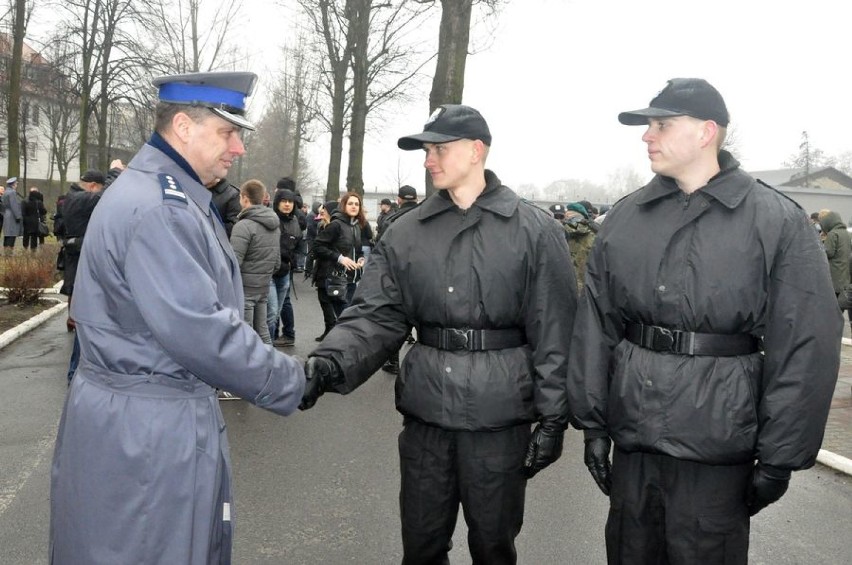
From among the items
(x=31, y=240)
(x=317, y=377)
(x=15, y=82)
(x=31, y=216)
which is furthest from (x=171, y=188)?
(x=15, y=82)

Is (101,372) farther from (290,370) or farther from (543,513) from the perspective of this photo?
(543,513)

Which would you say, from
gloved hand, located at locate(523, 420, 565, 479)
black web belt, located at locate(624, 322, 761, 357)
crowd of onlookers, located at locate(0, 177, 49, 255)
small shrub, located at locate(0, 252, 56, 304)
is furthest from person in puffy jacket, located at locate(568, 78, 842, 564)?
crowd of onlookers, located at locate(0, 177, 49, 255)

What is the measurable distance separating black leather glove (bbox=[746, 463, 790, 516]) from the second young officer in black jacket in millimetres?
700

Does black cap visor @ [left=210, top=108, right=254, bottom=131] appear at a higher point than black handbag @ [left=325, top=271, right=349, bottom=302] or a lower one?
higher

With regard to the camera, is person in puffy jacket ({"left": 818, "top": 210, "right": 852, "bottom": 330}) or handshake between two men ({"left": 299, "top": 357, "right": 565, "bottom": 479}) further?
person in puffy jacket ({"left": 818, "top": 210, "right": 852, "bottom": 330})

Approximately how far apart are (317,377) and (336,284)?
6.03 meters

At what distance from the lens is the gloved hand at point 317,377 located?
9.67 feet

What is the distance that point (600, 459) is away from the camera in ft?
9.50

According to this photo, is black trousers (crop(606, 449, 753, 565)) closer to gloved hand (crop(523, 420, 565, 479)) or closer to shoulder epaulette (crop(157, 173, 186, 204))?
gloved hand (crop(523, 420, 565, 479))

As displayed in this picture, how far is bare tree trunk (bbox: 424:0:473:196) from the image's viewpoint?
39.1 ft

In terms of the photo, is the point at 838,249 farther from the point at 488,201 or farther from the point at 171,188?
the point at 171,188

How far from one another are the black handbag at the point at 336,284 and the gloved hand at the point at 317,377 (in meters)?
5.91

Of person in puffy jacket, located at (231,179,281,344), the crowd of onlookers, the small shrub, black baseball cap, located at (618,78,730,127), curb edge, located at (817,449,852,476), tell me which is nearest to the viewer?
black baseball cap, located at (618,78,730,127)

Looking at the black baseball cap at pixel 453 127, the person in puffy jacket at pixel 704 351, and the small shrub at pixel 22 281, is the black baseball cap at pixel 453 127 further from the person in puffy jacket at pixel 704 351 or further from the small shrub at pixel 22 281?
the small shrub at pixel 22 281
